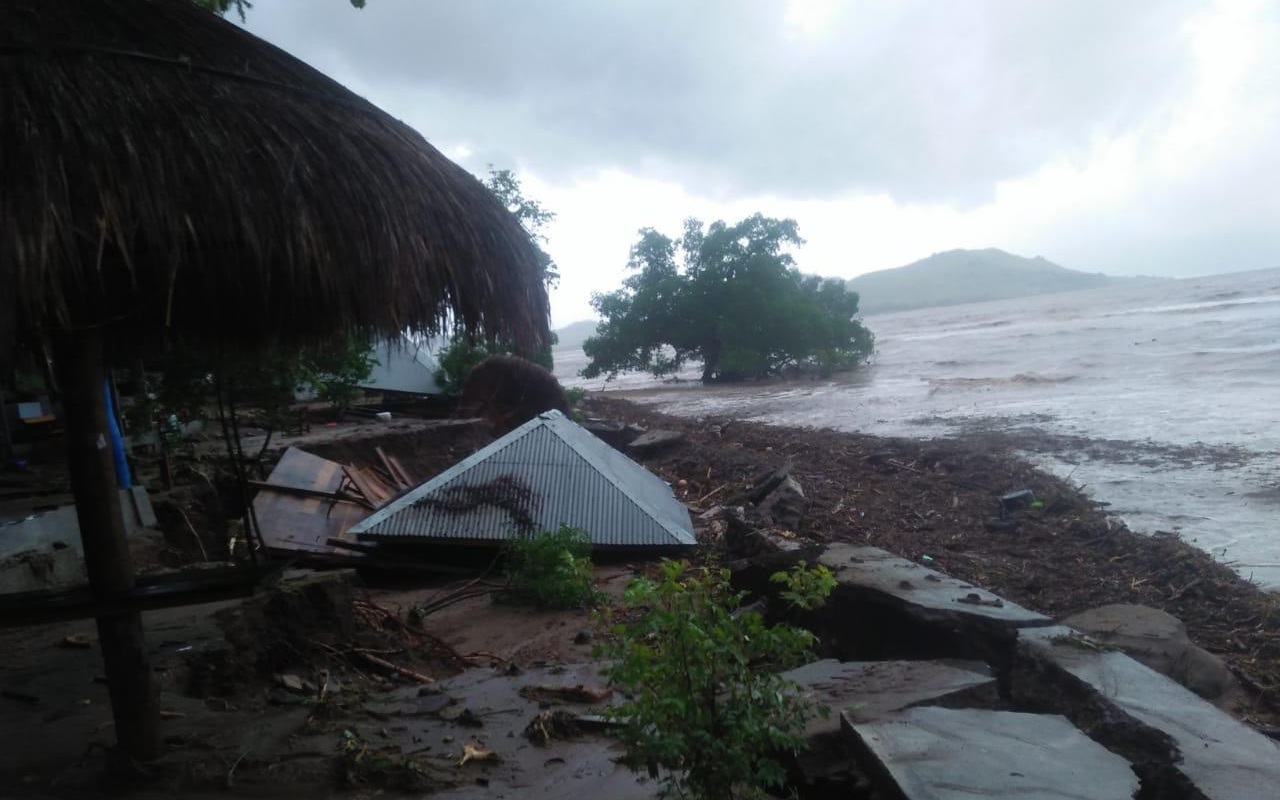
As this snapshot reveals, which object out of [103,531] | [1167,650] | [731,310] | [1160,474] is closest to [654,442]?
[1160,474]

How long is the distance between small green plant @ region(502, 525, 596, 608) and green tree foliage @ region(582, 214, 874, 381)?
25393 millimetres

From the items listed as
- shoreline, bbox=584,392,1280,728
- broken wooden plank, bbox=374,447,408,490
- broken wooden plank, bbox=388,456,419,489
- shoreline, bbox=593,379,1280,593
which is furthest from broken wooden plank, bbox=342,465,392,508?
shoreline, bbox=593,379,1280,593

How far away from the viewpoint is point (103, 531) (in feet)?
9.32

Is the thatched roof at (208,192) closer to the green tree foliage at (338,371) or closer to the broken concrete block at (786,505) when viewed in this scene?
the green tree foliage at (338,371)

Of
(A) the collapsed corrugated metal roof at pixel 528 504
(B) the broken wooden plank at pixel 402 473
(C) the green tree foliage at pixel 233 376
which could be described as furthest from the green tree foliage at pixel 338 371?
(A) the collapsed corrugated metal roof at pixel 528 504

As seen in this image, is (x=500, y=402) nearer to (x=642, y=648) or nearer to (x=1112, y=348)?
(x=642, y=648)

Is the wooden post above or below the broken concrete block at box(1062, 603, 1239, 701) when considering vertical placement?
above

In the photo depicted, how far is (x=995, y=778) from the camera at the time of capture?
246 centimetres

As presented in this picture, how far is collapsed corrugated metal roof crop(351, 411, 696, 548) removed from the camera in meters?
6.40

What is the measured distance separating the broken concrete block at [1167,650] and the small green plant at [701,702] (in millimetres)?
2138

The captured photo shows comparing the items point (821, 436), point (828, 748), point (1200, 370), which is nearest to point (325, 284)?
point (828, 748)

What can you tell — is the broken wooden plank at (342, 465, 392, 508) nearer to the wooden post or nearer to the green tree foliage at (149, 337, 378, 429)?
the green tree foliage at (149, 337, 378, 429)

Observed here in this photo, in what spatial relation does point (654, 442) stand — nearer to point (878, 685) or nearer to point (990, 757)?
point (878, 685)

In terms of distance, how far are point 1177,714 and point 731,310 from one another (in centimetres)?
2874
